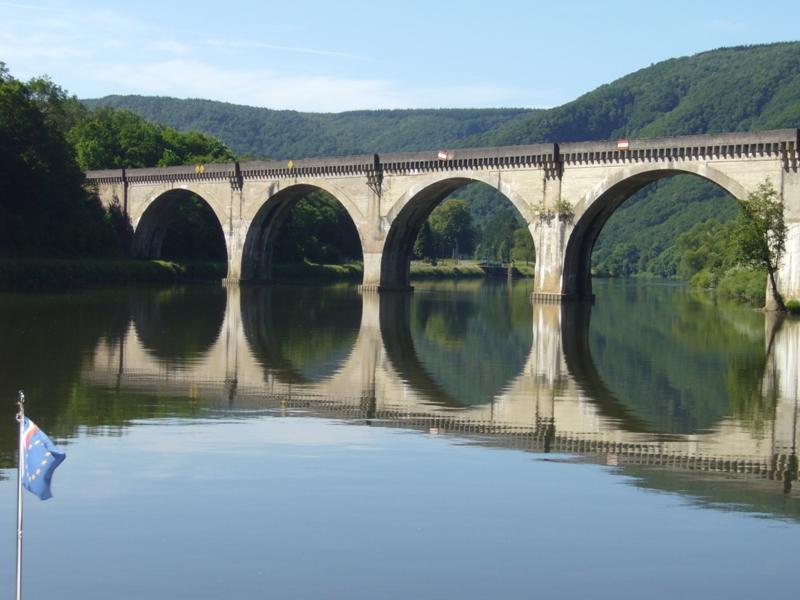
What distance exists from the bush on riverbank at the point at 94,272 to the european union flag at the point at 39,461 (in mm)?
50195

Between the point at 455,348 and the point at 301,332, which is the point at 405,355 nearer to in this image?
the point at 455,348

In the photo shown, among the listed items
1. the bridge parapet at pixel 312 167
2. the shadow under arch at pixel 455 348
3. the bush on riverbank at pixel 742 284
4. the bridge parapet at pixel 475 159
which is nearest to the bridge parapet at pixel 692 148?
the bridge parapet at pixel 475 159

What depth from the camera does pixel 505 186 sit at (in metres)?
60.0

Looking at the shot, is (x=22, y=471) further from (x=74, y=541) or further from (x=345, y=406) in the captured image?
(x=345, y=406)

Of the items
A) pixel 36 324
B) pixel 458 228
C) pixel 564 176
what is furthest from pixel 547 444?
pixel 458 228

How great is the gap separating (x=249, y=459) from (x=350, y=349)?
1597 cm

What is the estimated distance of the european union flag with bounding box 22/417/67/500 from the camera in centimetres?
768

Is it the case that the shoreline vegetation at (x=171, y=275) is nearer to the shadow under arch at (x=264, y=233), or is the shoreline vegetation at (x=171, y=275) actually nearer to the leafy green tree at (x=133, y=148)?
the shadow under arch at (x=264, y=233)

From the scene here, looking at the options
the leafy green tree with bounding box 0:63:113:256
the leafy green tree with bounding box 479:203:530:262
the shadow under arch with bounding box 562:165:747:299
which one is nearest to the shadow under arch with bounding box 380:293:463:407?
the shadow under arch with bounding box 562:165:747:299

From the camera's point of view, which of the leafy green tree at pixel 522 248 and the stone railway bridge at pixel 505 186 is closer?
the stone railway bridge at pixel 505 186

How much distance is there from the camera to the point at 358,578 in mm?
9531

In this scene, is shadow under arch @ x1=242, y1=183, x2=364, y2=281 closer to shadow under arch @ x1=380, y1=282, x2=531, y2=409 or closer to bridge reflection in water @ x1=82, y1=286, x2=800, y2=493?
shadow under arch @ x1=380, y1=282, x2=531, y2=409

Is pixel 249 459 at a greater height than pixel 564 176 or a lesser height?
lesser

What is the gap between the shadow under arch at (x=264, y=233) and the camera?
3004 inches
